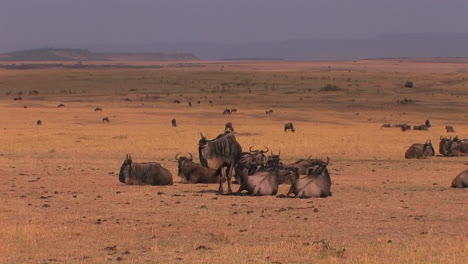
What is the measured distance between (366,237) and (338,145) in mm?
17998

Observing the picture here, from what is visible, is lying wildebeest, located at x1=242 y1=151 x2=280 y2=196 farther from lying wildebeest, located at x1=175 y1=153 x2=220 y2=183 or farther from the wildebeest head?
the wildebeest head

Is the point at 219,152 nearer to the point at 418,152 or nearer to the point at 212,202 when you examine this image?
the point at 212,202

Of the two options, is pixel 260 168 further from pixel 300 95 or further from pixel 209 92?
pixel 209 92

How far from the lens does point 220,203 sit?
→ 53.3ft

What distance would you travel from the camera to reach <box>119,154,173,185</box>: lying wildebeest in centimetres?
1952

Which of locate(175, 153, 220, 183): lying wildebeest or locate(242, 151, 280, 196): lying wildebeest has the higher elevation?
locate(242, 151, 280, 196): lying wildebeest

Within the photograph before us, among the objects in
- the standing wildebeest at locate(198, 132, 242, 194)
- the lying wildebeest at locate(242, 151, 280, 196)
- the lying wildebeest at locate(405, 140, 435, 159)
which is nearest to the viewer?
the lying wildebeest at locate(242, 151, 280, 196)

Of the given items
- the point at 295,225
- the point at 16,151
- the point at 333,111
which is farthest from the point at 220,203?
the point at 333,111

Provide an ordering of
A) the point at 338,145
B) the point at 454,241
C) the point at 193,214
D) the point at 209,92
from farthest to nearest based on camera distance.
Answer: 1. the point at 209,92
2. the point at 338,145
3. the point at 193,214
4. the point at 454,241

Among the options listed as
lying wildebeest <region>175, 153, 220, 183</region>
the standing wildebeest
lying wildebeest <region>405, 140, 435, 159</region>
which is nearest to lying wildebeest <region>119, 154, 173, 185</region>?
lying wildebeest <region>175, 153, 220, 183</region>

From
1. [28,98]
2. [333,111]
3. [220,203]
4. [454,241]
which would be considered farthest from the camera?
[28,98]

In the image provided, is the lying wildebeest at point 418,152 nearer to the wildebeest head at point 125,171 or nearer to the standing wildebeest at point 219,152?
the standing wildebeest at point 219,152

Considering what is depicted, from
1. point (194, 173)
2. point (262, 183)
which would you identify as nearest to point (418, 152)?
point (194, 173)

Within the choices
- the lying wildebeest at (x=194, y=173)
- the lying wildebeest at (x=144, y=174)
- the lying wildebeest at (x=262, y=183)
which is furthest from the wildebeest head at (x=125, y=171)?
the lying wildebeest at (x=262, y=183)
